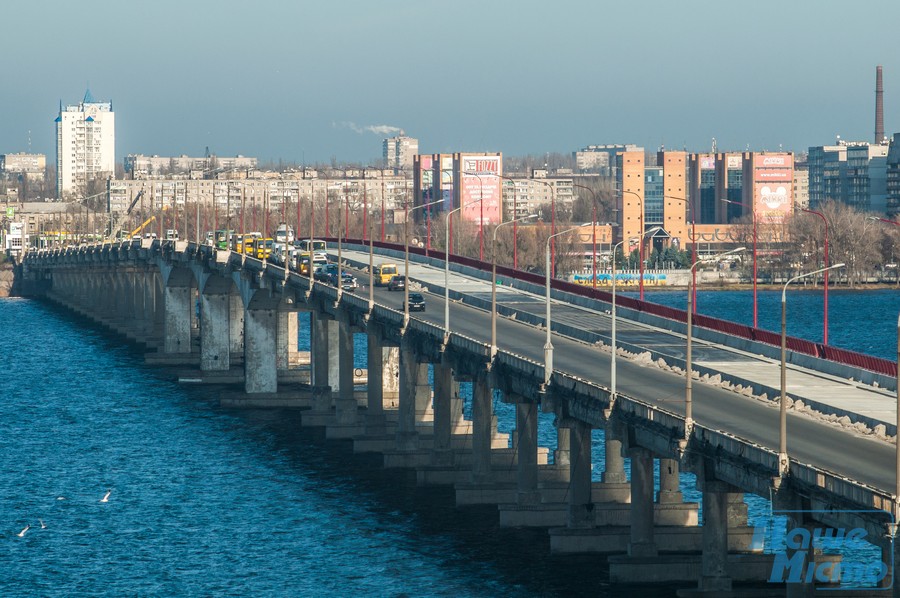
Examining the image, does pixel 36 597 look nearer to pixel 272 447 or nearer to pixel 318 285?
pixel 272 447

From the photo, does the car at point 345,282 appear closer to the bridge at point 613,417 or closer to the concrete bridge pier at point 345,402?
the bridge at point 613,417

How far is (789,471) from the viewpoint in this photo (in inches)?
1745

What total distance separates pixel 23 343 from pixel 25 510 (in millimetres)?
100372

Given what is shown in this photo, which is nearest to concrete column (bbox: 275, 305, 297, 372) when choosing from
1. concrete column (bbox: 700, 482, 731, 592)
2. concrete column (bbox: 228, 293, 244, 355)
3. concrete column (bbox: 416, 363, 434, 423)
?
concrete column (bbox: 228, 293, 244, 355)

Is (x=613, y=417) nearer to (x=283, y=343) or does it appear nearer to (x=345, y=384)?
(x=345, y=384)

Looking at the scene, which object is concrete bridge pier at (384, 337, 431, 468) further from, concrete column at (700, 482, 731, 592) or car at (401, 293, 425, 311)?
concrete column at (700, 482, 731, 592)

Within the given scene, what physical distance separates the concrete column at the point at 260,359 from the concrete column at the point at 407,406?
27.9m

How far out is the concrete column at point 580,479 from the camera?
6222cm

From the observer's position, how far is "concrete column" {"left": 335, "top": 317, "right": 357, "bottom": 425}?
94.5m

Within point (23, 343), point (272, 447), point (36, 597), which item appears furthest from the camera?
point (23, 343)

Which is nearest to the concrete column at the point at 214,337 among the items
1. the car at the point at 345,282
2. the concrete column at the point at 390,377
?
the car at the point at 345,282

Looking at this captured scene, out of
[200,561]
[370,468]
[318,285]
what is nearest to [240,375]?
[318,285]

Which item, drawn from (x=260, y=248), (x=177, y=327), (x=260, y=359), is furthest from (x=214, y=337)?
(x=177, y=327)

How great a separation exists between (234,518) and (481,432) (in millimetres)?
11418
